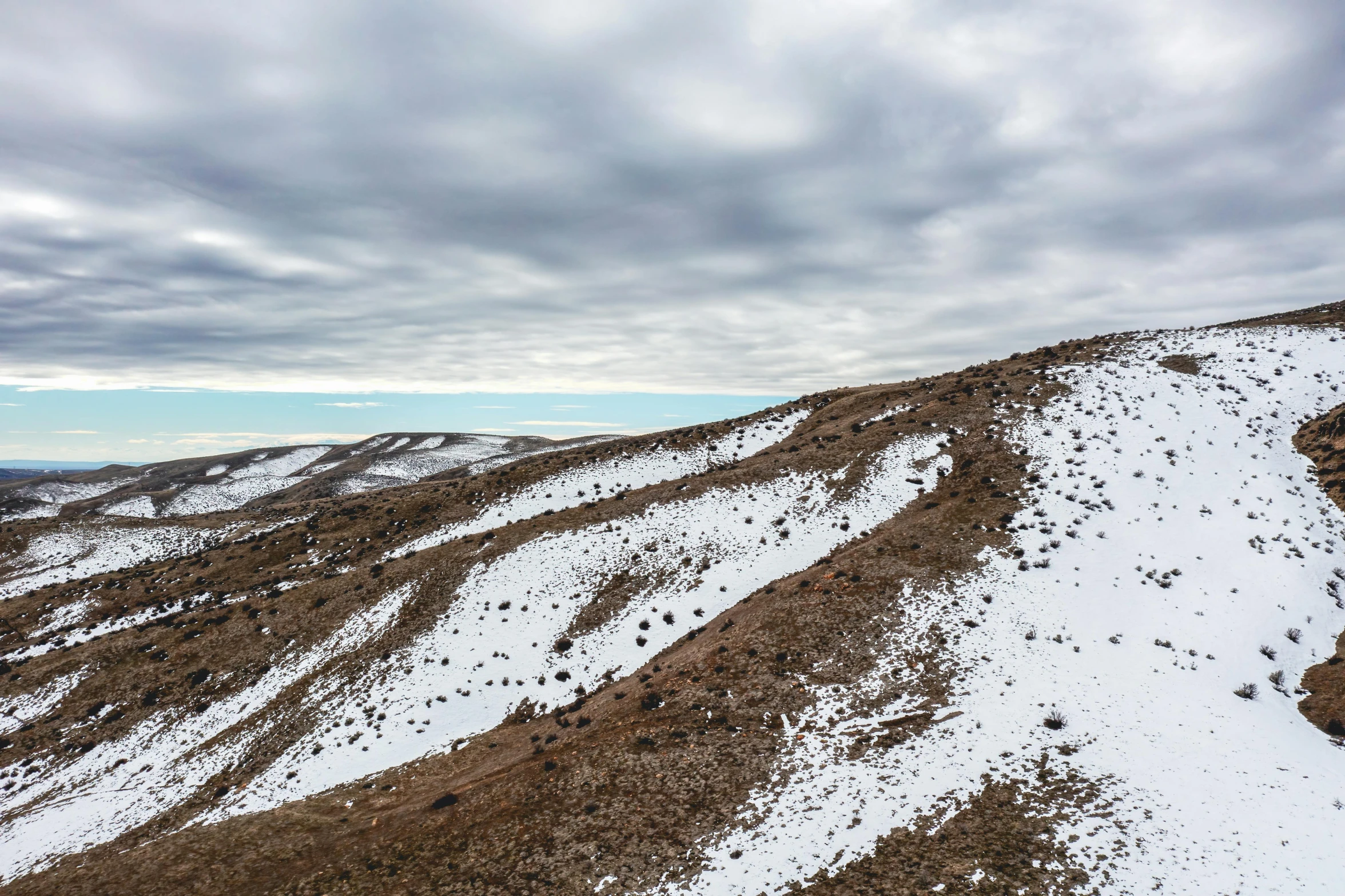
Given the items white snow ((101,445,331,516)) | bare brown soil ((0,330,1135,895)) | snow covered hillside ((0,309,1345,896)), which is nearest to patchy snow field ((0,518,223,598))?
snow covered hillside ((0,309,1345,896))

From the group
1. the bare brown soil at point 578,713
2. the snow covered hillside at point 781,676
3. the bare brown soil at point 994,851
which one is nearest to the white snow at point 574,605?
the snow covered hillside at point 781,676

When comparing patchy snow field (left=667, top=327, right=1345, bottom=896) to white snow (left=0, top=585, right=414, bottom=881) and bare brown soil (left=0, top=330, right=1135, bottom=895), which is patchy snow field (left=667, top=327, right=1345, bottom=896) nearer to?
bare brown soil (left=0, top=330, right=1135, bottom=895)

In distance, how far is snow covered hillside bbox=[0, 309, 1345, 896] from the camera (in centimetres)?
1343

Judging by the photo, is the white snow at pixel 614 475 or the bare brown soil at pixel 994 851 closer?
the bare brown soil at pixel 994 851

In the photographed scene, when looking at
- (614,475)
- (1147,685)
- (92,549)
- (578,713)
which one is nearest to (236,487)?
(92,549)

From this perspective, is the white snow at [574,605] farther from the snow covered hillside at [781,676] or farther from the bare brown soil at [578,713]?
the bare brown soil at [578,713]

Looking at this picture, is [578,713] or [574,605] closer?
[578,713]

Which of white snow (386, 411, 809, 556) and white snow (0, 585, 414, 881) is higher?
white snow (386, 411, 809, 556)

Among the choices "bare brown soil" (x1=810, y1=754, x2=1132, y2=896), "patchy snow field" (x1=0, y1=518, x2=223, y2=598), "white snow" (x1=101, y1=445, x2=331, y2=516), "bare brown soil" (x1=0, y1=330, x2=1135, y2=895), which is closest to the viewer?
"bare brown soil" (x1=810, y1=754, x2=1132, y2=896)

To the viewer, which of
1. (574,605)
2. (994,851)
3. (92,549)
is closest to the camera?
(994,851)

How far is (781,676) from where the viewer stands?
2025cm

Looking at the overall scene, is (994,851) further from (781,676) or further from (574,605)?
(574,605)

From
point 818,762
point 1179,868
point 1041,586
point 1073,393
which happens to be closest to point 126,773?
point 818,762

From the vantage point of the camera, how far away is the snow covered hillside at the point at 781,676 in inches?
529
